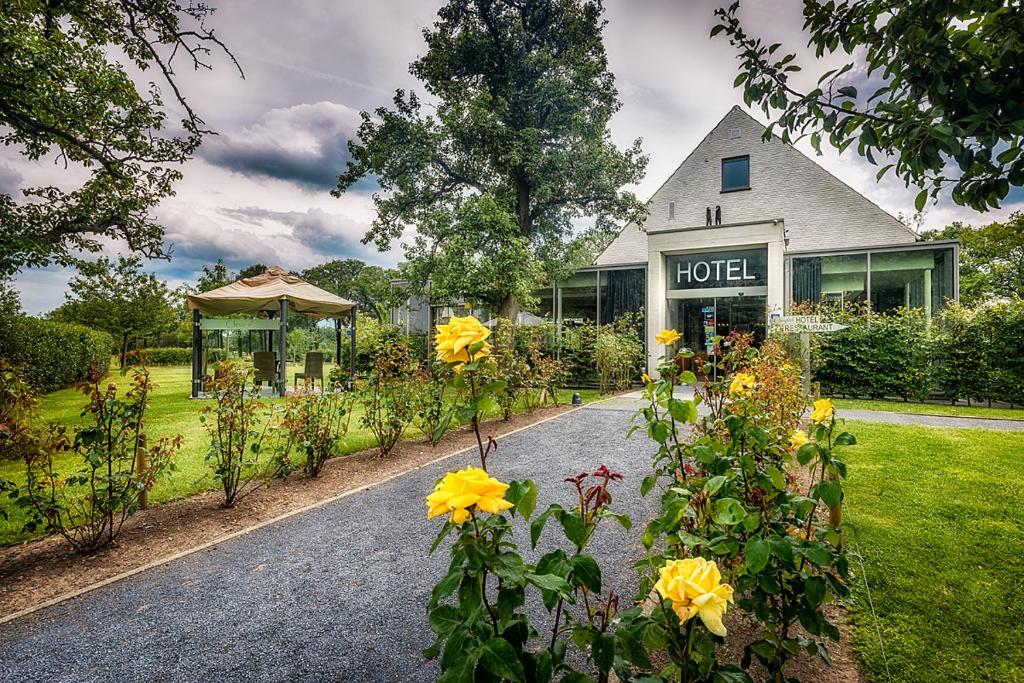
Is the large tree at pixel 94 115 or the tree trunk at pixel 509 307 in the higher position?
the large tree at pixel 94 115

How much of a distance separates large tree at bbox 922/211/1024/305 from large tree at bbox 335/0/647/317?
56.6ft

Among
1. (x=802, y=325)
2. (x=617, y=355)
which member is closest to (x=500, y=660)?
(x=802, y=325)

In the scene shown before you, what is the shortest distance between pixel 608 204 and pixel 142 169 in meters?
13.1

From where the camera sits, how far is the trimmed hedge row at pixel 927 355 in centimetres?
912

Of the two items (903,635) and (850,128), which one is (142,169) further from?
(903,635)

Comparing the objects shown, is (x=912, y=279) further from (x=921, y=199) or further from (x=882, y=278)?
(x=921, y=199)

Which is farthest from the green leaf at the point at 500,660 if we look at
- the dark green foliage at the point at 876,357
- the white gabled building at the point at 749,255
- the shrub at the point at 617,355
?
the white gabled building at the point at 749,255

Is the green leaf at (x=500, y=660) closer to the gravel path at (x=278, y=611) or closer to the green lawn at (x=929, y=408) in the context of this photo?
the gravel path at (x=278, y=611)

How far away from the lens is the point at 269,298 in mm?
9430

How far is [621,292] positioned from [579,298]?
1.48 metres

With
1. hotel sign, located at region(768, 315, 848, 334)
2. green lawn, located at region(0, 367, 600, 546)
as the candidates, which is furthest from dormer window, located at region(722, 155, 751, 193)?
green lawn, located at region(0, 367, 600, 546)

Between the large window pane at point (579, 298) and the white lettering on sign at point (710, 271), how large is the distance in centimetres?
275

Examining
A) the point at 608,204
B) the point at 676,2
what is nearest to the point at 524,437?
the point at 676,2

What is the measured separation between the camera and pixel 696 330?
13.2 metres
